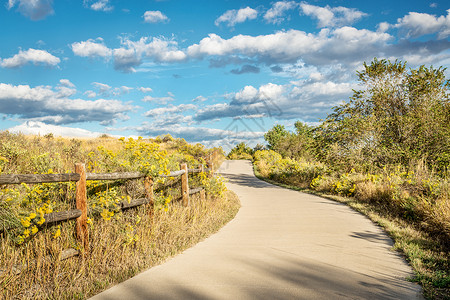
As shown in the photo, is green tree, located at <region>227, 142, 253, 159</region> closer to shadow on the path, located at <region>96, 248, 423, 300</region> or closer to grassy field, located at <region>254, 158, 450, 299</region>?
grassy field, located at <region>254, 158, 450, 299</region>

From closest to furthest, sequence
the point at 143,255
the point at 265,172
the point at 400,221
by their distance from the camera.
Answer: the point at 143,255, the point at 400,221, the point at 265,172

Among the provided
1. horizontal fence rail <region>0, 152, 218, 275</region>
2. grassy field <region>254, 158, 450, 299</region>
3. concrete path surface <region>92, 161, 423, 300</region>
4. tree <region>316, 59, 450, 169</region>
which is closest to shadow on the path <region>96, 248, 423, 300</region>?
concrete path surface <region>92, 161, 423, 300</region>

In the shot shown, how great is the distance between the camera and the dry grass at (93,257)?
4.12m

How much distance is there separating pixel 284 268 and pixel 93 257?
2966 mm

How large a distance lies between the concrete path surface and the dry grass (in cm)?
32

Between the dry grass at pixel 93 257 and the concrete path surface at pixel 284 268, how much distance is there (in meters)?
0.32

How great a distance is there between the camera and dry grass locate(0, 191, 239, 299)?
412 cm

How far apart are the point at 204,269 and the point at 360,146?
45.3ft

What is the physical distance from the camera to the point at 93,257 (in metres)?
5.04

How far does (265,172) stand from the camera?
2805cm

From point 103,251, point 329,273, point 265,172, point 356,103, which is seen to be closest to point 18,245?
point 103,251

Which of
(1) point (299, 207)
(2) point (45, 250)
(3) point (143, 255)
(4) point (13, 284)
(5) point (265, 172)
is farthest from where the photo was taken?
(5) point (265, 172)

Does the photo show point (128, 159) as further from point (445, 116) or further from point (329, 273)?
point (445, 116)

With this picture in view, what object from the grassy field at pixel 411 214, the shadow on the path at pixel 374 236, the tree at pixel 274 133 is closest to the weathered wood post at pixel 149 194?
the shadow on the path at pixel 374 236
